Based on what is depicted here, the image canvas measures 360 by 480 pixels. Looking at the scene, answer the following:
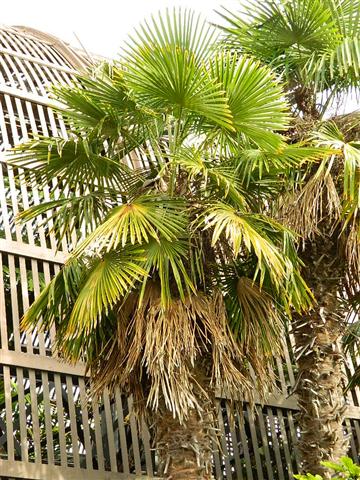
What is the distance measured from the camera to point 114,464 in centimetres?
952

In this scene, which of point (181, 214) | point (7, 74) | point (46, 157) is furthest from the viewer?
point (7, 74)

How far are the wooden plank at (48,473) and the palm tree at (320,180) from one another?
221 cm

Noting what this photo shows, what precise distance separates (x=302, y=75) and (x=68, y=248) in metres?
3.37

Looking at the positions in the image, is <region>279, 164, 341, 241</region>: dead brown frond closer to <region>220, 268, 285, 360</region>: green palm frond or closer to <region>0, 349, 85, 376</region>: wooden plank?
<region>220, 268, 285, 360</region>: green palm frond

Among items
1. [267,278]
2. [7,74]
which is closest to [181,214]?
[267,278]

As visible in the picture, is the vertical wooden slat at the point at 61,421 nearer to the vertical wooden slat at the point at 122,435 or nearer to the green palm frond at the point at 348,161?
the vertical wooden slat at the point at 122,435

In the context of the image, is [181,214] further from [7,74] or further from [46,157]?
[7,74]

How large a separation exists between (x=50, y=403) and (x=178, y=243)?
14.3 feet

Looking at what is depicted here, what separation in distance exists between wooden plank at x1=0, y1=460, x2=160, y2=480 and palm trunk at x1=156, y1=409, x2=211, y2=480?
6.86 ft

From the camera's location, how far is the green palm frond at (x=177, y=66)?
7.21m

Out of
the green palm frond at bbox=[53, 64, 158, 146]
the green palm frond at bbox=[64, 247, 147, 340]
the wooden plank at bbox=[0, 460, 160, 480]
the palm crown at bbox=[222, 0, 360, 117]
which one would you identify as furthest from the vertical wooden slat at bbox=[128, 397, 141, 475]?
the palm crown at bbox=[222, 0, 360, 117]

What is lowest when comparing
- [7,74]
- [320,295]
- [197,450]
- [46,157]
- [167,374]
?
[197,450]

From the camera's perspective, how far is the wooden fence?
9.16 m

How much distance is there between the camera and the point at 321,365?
328 inches
